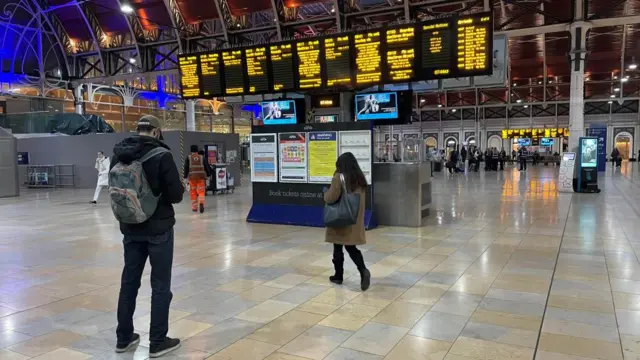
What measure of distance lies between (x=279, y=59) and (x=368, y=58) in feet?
7.03

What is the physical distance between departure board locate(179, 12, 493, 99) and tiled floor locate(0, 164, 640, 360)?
3.17 meters

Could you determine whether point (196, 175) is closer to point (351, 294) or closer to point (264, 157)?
point (264, 157)

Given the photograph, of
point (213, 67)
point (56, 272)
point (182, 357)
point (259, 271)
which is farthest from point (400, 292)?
point (213, 67)

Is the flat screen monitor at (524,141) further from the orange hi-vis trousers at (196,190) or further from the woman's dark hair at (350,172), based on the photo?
the woman's dark hair at (350,172)

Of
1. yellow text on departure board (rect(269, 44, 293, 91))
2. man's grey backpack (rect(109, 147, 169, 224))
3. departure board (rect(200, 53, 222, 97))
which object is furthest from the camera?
departure board (rect(200, 53, 222, 97))

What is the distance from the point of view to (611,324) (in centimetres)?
397

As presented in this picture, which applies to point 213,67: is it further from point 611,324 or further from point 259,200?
point 611,324

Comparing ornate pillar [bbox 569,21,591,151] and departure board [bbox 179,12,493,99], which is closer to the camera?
departure board [bbox 179,12,493,99]

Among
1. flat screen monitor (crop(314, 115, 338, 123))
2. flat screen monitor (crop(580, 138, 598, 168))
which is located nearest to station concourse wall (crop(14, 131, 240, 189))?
flat screen monitor (crop(314, 115, 338, 123))

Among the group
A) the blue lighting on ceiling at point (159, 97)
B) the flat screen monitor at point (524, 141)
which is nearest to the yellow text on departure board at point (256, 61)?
the blue lighting on ceiling at point (159, 97)

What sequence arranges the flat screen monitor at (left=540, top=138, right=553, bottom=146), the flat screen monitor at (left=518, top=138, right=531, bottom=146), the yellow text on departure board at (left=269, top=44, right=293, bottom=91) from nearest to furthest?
the yellow text on departure board at (left=269, top=44, right=293, bottom=91), the flat screen monitor at (left=540, top=138, right=553, bottom=146), the flat screen monitor at (left=518, top=138, right=531, bottom=146)

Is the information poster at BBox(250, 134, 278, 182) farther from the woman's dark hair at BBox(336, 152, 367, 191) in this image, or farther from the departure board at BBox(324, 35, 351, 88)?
the woman's dark hair at BBox(336, 152, 367, 191)

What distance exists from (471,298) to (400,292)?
707mm

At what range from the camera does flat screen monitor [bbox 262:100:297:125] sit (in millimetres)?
10984
